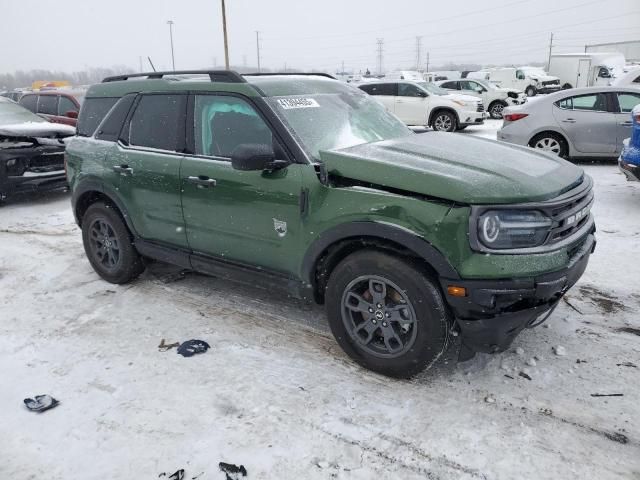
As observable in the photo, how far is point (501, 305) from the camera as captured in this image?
8.58 feet

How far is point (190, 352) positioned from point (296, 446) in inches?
48.6

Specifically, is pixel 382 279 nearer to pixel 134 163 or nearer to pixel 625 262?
pixel 134 163

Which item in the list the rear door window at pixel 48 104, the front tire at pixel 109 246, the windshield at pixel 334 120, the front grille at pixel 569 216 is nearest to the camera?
the front grille at pixel 569 216

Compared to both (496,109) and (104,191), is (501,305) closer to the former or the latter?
(104,191)

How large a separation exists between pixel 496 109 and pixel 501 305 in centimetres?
1813

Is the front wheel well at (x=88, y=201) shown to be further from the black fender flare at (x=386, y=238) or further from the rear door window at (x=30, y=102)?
the rear door window at (x=30, y=102)

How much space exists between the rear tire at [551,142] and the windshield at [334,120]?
608cm

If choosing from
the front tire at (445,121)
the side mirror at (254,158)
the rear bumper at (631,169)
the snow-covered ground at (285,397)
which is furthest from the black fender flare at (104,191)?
the front tire at (445,121)

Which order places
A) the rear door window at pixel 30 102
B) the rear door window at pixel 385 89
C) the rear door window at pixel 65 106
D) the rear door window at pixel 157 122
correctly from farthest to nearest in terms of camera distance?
the rear door window at pixel 385 89 < the rear door window at pixel 30 102 < the rear door window at pixel 65 106 < the rear door window at pixel 157 122

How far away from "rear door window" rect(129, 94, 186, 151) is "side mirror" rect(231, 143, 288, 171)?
0.99 metres

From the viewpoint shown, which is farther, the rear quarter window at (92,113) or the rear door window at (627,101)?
the rear door window at (627,101)

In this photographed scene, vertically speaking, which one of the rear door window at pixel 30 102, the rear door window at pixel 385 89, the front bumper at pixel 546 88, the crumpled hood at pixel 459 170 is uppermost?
the front bumper at pixel 546 88

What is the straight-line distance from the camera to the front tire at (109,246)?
175 inches

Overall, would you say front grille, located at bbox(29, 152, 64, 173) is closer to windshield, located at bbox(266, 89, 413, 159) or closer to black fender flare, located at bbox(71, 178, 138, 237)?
black fender flare, located at bbox(71, 178, 138, 237)
